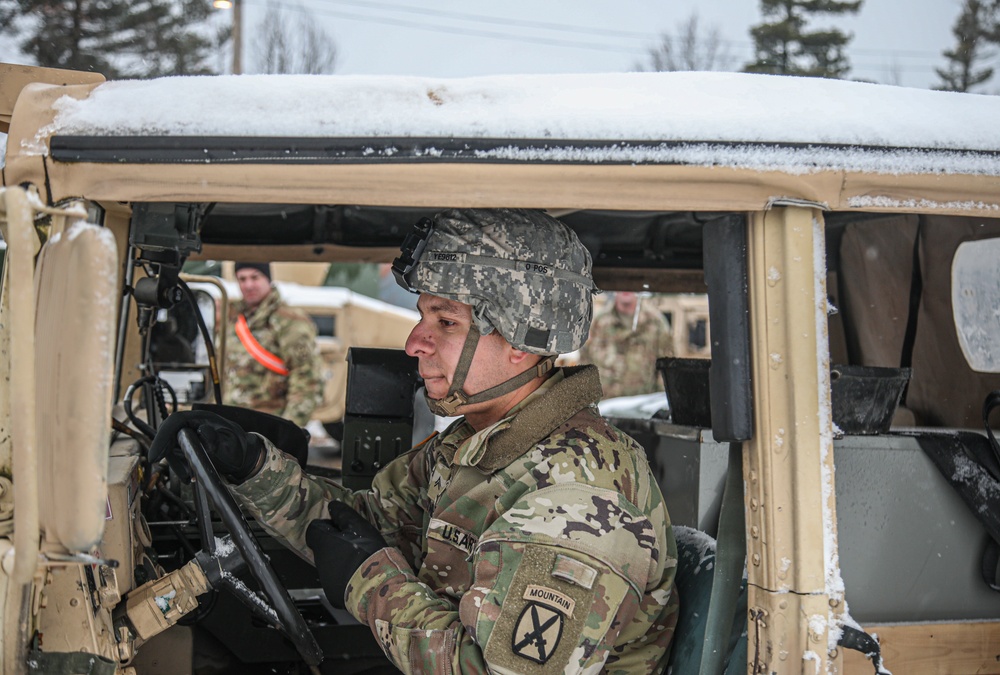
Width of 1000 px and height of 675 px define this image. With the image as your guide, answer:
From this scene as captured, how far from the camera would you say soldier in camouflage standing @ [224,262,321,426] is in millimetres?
7000

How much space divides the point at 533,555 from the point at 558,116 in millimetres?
803

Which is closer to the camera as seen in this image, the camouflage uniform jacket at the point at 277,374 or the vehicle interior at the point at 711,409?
the vehicle interior at the point at 711,409

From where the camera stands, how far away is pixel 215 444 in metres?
2.06

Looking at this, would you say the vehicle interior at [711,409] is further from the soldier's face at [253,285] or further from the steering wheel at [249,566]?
the soldier's face at [253,285]

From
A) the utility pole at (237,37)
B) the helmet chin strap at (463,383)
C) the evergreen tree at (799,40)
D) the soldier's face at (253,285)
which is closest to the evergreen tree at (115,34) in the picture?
the utility pole at (237,37)

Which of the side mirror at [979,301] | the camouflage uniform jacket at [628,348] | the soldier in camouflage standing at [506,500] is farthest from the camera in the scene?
the camouflage uniform jacket at [628,348]

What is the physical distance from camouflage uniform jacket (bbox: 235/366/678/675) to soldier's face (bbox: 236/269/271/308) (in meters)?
4.75

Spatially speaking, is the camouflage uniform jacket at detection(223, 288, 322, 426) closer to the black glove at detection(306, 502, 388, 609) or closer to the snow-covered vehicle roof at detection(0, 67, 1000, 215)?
the black glove at detection(306, 502, 388, 609)

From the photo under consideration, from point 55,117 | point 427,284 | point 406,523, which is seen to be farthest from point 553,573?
point 55,117

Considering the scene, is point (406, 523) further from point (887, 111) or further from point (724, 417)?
point (887, 111)

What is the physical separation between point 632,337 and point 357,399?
608 centimetres

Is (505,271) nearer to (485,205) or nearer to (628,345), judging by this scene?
(485,205)

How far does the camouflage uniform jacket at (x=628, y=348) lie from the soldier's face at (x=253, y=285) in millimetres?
3350

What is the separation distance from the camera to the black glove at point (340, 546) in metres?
1.94
